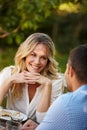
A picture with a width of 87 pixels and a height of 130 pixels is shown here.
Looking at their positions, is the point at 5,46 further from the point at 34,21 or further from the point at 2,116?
the point at 2,116

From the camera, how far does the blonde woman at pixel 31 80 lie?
347 centimetres

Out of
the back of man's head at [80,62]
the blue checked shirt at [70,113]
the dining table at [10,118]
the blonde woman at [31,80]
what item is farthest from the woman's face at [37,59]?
the blue checked shirt at [70,113]

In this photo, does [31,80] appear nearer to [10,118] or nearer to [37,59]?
[37,59]

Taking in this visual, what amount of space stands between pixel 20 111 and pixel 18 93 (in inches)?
5.8

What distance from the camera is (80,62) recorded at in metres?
2.42

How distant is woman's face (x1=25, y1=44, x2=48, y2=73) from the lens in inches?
139

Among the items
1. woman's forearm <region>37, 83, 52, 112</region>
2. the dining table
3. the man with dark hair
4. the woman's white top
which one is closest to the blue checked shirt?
the man with dark hair

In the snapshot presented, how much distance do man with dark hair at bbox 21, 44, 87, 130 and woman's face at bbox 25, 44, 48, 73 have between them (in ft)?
Answer: 3.62

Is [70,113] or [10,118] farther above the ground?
[70,113]

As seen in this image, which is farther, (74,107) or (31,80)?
(31,80)

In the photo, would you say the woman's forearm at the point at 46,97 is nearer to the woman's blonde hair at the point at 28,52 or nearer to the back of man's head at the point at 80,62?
the woman's blonde hair at the point at 28,52

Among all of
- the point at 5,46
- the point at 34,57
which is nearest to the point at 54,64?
the point at 34,57

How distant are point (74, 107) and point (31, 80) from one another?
3.76 feet

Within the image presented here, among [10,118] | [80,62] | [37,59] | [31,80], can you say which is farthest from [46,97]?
[80,62]
